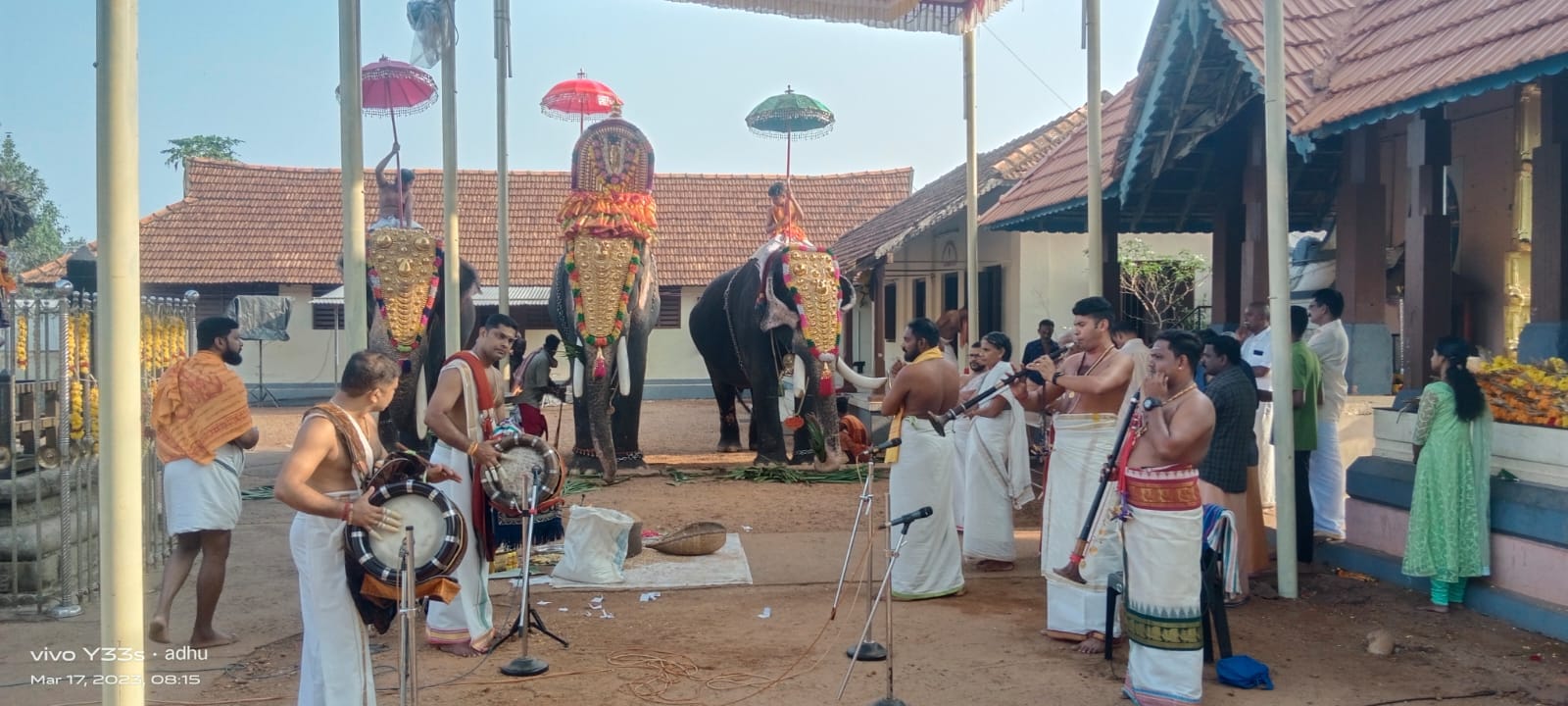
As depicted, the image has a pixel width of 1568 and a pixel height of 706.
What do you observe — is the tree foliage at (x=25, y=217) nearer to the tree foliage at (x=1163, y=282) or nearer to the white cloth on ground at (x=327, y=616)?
the white cloth on ground at (x=327, y=616)

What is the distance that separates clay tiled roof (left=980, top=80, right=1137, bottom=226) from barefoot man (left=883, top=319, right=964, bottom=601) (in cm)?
385

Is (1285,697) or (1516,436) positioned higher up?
(1516,436)

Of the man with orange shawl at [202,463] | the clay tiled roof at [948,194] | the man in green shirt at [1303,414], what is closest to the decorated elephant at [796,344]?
the clay tiled roof at [948,194]

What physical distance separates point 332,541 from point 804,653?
2308mm

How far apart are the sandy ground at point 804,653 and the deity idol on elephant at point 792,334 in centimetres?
367

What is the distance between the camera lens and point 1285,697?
464cm

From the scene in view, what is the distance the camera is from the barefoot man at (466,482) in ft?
17.0

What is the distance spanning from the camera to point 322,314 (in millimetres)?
21750

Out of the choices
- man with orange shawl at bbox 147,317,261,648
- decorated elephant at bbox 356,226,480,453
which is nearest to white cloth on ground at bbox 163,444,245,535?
man with orange shawl at bbox 147,317,261,648

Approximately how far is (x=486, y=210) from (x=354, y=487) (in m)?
20.7

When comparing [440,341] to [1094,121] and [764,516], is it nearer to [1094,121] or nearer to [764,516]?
[764,516]

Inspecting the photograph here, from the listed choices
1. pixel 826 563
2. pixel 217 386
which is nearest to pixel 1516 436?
pixel 826 563

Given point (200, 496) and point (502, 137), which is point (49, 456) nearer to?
point (200, 496)

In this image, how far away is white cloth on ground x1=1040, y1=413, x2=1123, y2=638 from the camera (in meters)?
5.38
